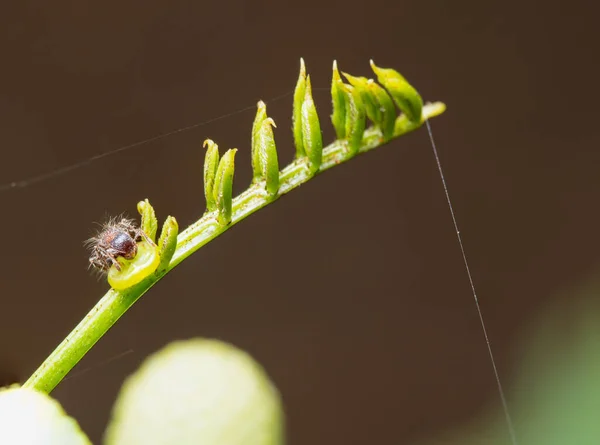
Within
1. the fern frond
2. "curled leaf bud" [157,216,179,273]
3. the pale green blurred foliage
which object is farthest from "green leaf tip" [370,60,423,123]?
the pale green blurred foliage

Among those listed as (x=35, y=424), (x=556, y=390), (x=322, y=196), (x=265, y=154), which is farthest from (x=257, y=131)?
(x=322, y=196)

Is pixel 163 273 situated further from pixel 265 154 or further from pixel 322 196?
pixel 322 196

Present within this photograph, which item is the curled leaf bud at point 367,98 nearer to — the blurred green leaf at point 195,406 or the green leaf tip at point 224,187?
the green leaf tip at point 224,187

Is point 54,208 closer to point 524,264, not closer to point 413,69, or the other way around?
point 413,69

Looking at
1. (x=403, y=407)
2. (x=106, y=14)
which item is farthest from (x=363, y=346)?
(x=106, y=14)

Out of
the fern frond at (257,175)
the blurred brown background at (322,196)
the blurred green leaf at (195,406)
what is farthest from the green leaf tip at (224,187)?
the blurred brown background at (322,196)

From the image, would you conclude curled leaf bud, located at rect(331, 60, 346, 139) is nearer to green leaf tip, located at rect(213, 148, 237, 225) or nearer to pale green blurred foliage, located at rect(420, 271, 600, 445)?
→ green leaf tip, located at rect(213, 148, 237, 225)

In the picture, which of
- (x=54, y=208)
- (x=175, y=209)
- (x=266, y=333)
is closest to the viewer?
(x=175, y=209)
